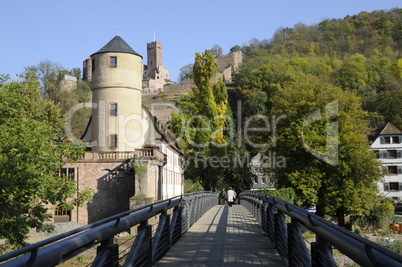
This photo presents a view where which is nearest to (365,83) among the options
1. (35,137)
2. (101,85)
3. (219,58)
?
(219,58)

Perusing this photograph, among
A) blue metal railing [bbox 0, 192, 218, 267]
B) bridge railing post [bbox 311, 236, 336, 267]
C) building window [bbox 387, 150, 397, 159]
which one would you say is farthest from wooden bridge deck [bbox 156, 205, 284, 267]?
building window [bbox 387, 150, 397, 159]

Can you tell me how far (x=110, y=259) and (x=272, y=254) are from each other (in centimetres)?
424

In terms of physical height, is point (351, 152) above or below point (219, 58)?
below

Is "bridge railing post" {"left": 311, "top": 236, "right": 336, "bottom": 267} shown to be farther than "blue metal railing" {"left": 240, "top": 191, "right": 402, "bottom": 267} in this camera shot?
Yes

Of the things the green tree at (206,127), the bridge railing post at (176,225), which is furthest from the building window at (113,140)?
the bridge railing post at (176,225)

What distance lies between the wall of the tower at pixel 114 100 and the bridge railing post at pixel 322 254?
1420 inches

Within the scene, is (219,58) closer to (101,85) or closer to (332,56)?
(332,56)

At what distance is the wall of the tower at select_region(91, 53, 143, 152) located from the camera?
39.5 meters

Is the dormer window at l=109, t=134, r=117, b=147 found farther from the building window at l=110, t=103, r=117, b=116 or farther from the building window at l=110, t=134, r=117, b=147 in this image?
the building window at l=110, t=103, r=117, b=116

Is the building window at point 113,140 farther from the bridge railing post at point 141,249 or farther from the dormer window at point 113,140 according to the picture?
the bridge railing post at point 141,249

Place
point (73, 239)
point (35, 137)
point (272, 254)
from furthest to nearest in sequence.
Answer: point (35, 137) → point (272, 254) → point (73, 239)

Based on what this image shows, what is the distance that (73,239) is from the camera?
3.61 meters

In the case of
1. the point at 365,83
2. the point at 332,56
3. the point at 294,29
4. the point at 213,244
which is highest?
the point at 294,29

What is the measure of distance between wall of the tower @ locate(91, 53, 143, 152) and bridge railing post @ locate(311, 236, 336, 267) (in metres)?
36.1
